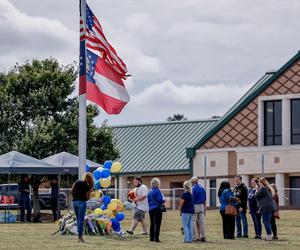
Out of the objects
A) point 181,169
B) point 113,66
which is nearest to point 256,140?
point 181,169

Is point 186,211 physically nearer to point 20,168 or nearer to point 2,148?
point 20,168

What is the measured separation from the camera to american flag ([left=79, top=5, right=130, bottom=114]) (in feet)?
92.5

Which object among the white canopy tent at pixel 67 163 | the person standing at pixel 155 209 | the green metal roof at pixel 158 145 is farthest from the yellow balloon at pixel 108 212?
the green metal roof at pixel 158 145

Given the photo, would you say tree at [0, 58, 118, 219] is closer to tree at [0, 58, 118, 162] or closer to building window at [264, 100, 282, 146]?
tree at [0, 58, 118, 162]

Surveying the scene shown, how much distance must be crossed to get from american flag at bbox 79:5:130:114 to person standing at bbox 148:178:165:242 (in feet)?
8.30

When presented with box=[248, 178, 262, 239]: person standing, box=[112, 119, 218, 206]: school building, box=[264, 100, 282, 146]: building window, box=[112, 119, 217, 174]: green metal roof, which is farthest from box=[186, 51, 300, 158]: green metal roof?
box=[248, 178, 262, 239]: person standing

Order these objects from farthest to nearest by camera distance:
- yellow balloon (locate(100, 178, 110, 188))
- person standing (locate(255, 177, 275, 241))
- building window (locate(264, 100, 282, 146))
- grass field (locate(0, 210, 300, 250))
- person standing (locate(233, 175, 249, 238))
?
building window (locate(264, 100, 282, 146)) → person standing (locate(233, 175, 249, 238)) → yellow balloon (locate(100, 178, 110, 188)) → person standing (locate(255, 177, 275, 241)) → grass field (locate(0, 210, 300, 250))

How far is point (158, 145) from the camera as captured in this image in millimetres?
64562

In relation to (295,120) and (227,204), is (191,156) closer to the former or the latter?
(295,120)

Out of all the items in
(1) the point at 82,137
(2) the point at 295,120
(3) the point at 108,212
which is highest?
(2) the point at 295,120

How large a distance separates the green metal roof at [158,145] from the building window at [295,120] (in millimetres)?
8339

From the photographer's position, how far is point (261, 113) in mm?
54312

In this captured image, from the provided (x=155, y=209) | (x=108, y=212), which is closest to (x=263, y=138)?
(x=108, y=212)

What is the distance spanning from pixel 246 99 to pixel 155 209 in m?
28.4
